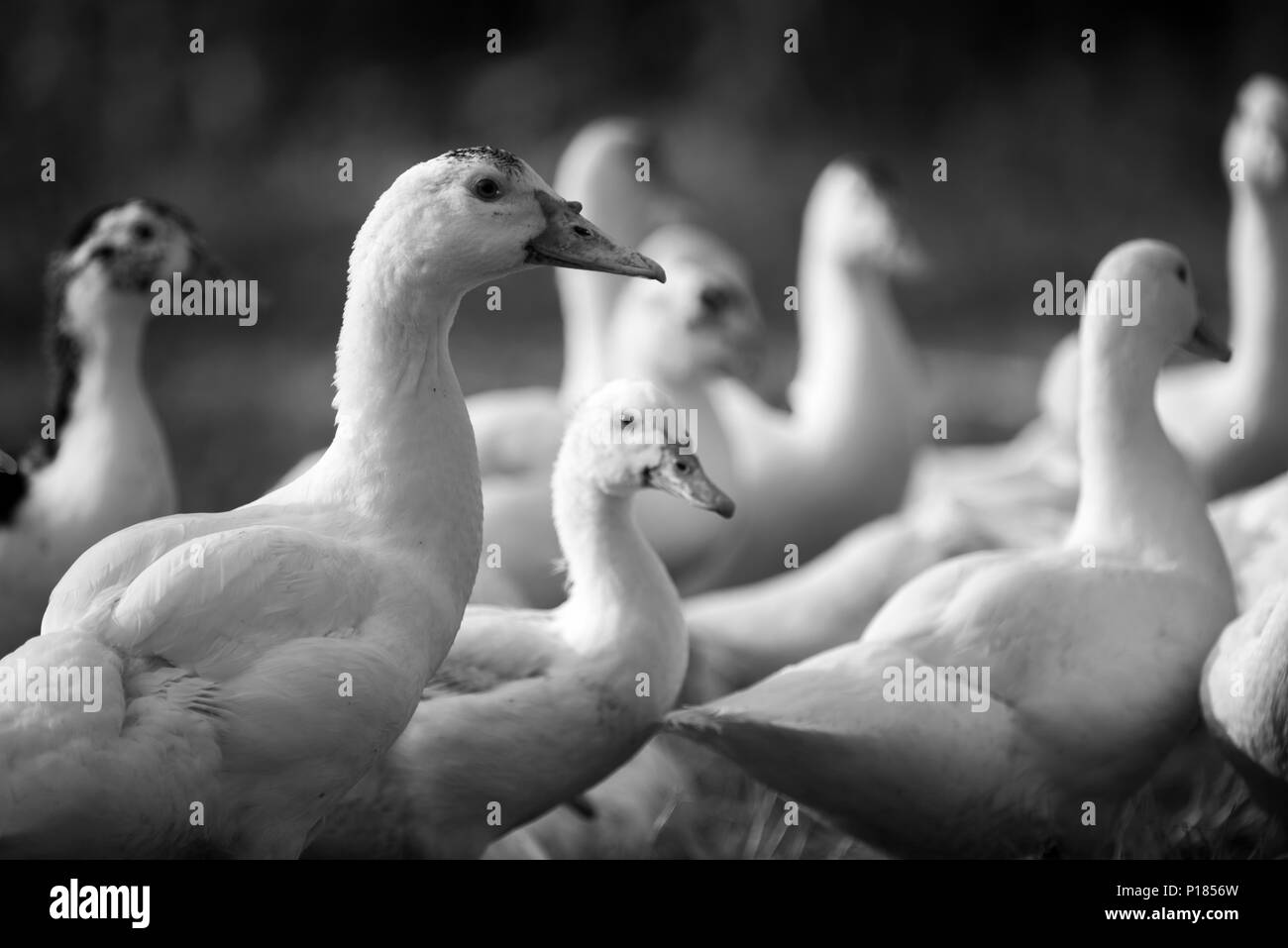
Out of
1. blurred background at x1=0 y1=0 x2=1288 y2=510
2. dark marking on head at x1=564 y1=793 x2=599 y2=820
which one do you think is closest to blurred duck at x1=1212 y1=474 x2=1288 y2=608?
dark marking on head at x1=564 y1=793 x2=599 y2=820

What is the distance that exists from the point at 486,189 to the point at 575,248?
0.19 metres

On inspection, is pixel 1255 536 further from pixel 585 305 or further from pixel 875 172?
pixel 585 305

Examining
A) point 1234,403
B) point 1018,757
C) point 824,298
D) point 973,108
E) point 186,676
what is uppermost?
point 973,108

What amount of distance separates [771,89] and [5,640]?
26.5 feet

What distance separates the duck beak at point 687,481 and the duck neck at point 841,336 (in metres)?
2.31

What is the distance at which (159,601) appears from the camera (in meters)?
2.76

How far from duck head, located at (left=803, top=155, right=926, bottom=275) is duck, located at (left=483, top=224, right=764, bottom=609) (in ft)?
1.92

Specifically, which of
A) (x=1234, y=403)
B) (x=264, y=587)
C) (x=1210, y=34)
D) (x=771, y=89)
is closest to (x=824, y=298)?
(x=1234, y=403)

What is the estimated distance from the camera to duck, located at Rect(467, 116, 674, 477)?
4902 mm

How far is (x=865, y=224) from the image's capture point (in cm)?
595

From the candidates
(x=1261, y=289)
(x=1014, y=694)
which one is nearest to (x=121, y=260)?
(x=1014, y=694)

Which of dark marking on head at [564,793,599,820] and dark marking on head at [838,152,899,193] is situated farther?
dark marking on head at [838,152,899,193]

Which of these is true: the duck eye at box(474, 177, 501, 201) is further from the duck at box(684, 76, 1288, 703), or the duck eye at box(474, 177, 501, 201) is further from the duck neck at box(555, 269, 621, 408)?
the duck neck at box(555, 269, 621, 408)

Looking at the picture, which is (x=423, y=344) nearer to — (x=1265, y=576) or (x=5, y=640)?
(x=5, y=640)
